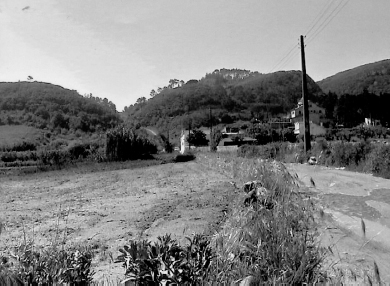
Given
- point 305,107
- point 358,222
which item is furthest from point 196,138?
point 358,222

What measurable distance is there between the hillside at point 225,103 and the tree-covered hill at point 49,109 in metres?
14.0

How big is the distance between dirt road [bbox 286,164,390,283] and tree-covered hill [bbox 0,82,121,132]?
365 ft

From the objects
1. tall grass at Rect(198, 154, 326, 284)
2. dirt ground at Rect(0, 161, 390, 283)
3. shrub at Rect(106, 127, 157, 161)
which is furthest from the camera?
shrub at Rect(106, 127, 157, 161)

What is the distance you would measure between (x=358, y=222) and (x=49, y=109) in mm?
127691

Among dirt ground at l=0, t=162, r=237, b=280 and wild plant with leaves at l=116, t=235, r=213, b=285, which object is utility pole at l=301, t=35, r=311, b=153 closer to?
dirt ground at l=0, t=162, r=237, b=280

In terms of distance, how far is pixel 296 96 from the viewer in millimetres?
138000

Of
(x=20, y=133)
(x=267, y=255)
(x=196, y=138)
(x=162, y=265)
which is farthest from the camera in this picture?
(x=20, y=133)

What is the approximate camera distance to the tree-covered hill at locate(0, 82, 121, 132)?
370 ft

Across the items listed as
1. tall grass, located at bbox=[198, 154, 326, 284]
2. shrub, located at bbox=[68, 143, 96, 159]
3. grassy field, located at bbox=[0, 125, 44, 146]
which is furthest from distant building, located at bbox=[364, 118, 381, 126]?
tall grass, located at bbox=[198, 154, 326, 284]

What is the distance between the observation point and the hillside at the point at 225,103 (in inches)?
4916

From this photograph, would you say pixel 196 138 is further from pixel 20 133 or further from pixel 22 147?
pixel 20 133

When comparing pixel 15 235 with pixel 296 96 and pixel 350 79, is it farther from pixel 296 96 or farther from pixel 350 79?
pixel 350 79

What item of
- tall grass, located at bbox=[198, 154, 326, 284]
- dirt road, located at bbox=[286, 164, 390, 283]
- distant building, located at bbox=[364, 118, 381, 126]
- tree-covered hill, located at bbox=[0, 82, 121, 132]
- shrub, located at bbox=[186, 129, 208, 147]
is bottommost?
dirt road, located at bbox=[286, 164, 390, 283]

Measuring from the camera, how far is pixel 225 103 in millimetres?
142375
